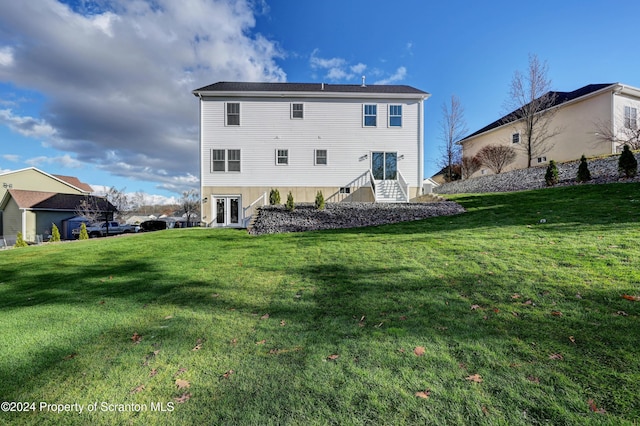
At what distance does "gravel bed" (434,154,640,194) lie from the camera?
45.0 feet

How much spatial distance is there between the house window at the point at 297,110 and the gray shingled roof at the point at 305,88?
112 centimetres

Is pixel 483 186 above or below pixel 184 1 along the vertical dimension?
below

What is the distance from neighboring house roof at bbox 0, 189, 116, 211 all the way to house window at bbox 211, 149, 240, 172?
1770cm

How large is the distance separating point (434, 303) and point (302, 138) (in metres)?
14.6

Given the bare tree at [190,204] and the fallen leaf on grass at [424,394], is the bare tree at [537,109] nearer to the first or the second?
the fallen leaf on grass at [424,394]

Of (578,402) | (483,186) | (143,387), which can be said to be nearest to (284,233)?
(143,387)

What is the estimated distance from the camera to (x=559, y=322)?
3295 mm

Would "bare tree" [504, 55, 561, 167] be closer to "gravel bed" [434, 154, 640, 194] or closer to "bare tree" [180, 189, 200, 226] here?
"gravel bed" [434, 154, 640, 194]

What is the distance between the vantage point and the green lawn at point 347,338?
7.45ft

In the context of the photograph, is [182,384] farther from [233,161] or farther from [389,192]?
[233,161]

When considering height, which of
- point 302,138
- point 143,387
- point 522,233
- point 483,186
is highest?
point 302,138

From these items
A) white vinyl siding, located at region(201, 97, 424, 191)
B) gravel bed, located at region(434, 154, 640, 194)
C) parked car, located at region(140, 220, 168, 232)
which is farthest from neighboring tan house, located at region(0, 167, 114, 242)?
gravel bed, located at region(434, 154, 640, 194)

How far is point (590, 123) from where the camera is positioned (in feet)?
64.0

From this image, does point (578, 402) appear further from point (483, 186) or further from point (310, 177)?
point (483, 186)
